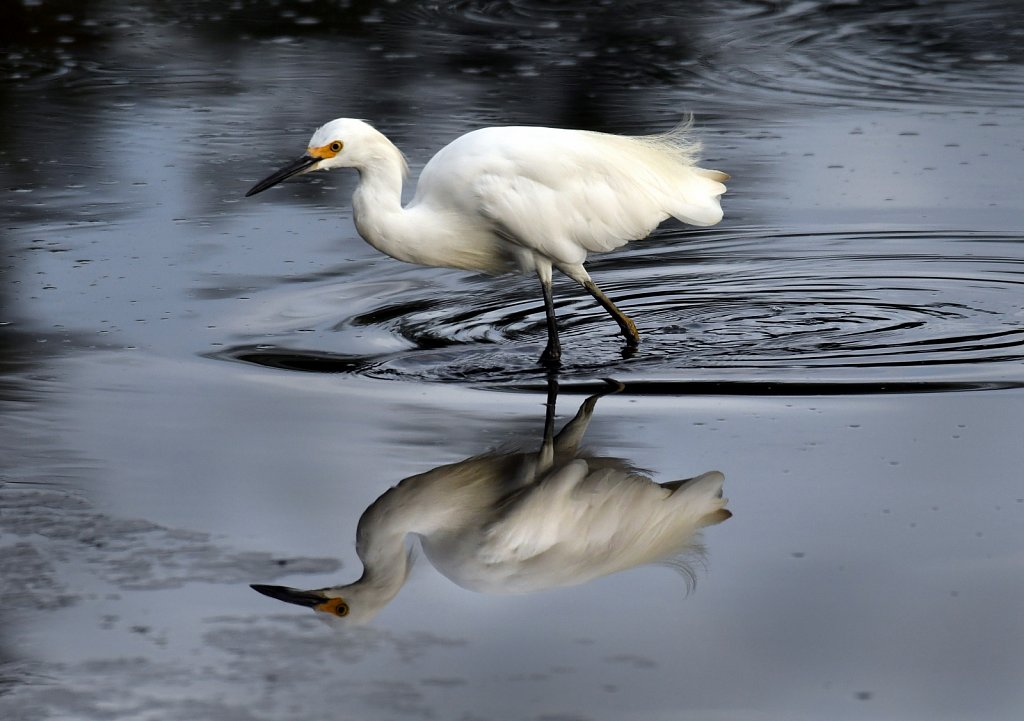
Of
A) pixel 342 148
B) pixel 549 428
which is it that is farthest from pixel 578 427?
pixel 342 148

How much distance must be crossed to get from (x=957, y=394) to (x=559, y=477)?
1.65 m

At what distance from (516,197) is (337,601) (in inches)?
105

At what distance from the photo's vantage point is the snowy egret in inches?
263

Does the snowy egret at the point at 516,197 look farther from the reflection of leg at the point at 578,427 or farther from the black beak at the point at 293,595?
the black beak at the point at 293,595

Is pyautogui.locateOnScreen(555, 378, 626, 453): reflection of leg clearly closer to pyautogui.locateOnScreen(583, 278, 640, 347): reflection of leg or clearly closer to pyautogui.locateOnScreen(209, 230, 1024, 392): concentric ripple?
pyautogui.locateOnScreen(209, 230, 1024, 392): concentric ripple

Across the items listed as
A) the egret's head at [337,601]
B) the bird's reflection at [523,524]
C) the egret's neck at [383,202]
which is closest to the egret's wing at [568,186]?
the egret's neck at [383,202]

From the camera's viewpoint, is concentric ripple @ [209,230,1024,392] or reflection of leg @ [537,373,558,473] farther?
concentric ripple @ [209,230,1024,392]

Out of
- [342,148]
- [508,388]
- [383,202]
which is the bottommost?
[508,388]

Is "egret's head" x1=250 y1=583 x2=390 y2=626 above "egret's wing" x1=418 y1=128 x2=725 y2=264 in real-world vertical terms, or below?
below

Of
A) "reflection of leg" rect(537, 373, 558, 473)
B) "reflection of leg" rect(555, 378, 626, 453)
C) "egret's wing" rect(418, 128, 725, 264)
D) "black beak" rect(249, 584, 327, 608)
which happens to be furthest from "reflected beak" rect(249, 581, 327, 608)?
"egret's wing" rect(418, 128, 725, 264)

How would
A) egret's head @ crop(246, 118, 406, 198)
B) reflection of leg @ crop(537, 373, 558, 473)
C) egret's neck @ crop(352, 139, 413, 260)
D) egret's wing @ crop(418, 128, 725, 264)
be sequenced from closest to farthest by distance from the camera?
reflection of leg @ crop(537, 373, 558, 473) < egret's head @ crop(246, 118, 406, 198) < egret's neck @ crop(352, 139, 413, 260) < egret's wing @ crop(418, 128, 725, 264)

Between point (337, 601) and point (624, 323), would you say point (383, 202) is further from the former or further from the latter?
point (337, 601)

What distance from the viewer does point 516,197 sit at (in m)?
6.82

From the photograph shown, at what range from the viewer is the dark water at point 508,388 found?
4152 mm
